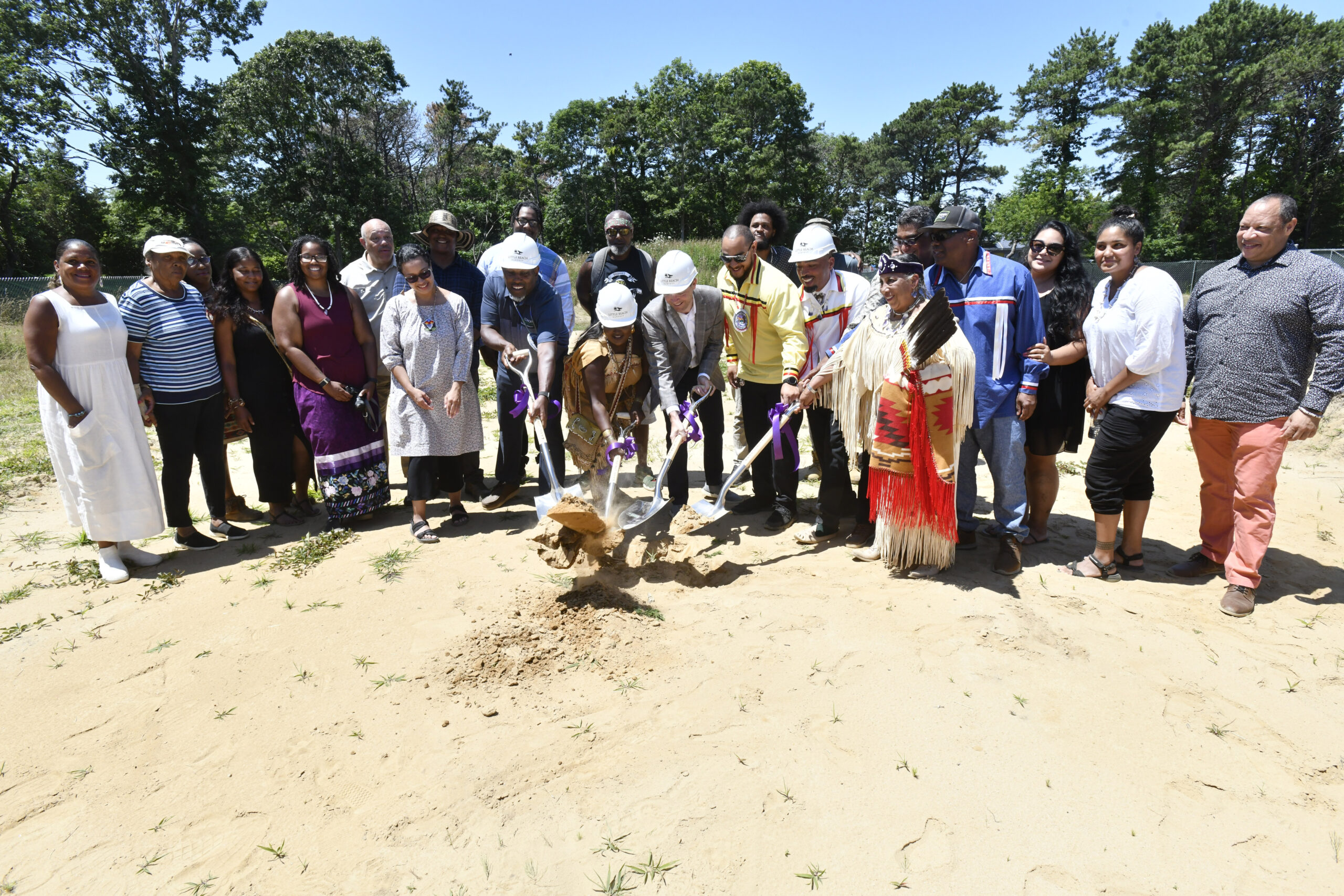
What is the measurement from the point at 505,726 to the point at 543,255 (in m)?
3.63

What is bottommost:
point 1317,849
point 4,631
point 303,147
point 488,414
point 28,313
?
point 1317,849

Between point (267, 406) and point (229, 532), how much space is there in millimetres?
928

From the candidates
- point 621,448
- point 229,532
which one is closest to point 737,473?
point 621,448

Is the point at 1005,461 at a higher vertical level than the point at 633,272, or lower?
lower

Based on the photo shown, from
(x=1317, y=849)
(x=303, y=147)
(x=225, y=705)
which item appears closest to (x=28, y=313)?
(x=225, y=705)

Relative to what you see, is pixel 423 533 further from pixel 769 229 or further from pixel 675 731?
pixel 769 229

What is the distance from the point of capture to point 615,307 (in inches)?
166

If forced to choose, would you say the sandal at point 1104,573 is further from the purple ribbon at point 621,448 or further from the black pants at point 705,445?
the purple ribbon at point 621,448

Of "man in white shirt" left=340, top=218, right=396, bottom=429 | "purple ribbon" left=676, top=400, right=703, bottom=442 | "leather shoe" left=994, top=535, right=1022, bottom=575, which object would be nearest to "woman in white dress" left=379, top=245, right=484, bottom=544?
"man in white shirt" left=340, top=218, right=396, bottom=429

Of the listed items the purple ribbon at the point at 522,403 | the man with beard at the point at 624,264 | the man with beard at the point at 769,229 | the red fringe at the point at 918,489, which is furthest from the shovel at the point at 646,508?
the man with beard at the point at 769,229

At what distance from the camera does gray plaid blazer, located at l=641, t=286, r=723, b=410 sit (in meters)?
4.41

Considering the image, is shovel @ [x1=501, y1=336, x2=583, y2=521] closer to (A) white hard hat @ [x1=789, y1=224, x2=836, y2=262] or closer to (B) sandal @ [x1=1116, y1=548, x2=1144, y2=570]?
(A) white hard hat @ [x1=789, y1=224, x2=836, y2=262]

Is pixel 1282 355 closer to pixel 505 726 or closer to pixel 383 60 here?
pixel 505 726

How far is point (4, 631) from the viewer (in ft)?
12.0
